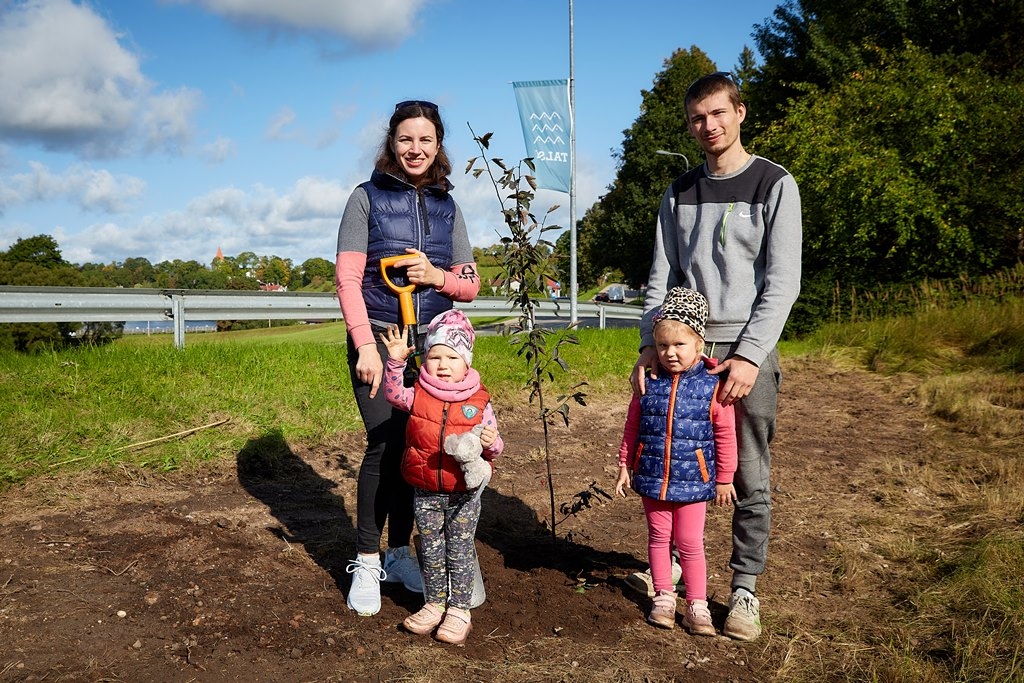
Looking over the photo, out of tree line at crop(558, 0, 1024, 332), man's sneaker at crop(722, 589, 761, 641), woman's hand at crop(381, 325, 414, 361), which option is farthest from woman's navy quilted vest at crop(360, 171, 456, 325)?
tree line at crop(558, 0, 1024, 332)

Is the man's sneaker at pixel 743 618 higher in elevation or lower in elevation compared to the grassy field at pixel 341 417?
lower

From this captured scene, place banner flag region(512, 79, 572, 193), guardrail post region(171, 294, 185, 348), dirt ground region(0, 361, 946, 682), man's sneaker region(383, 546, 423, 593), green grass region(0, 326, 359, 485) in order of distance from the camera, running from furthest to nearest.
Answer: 1. banner flag region(512, 79, 572, 193)
2. guardrail post region(171, 294, 185, 348)
3. green grass region(0, 326, 359, 485)
4. man's sneaker region(383, 546, 423, 593)
5. dirt ground region(0, 361, 946, 682)

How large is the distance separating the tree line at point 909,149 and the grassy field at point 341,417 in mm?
6933

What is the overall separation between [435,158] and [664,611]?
217cm

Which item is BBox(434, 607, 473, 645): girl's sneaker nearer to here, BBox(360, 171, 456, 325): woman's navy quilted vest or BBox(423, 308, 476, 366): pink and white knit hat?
BBox(423, 308, 476, 366): pink and white knit hat

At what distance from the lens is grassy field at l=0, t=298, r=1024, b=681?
3.20m

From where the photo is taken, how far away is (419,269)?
3.23m

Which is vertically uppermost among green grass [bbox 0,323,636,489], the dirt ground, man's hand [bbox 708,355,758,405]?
man's hand [bbox 708,355,758,405]

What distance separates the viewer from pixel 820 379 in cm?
1076

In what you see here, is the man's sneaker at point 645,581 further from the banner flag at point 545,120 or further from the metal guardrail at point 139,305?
the banner flag at point 545,120

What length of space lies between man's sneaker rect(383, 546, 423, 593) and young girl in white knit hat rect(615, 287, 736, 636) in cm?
108

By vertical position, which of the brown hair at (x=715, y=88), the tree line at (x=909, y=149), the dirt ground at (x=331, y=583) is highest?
the tree line at (x=909, y=149)

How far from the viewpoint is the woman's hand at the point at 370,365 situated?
315cm

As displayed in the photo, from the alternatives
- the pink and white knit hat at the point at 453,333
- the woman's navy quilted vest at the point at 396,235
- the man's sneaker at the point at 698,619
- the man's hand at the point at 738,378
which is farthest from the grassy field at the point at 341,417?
the woman's navy quilted vest at the point at 396,235
